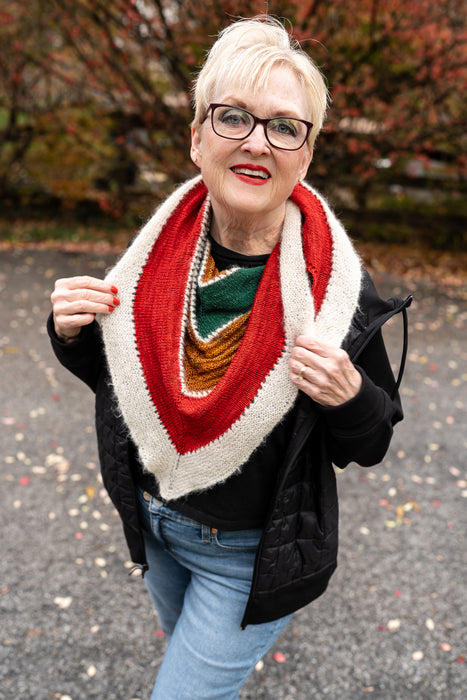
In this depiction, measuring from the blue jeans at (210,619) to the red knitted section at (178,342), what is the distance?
27 centimetres

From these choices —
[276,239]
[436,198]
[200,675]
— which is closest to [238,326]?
[276,239]

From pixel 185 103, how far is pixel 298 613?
23.4 feet

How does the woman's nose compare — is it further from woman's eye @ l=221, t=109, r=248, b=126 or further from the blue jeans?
the blue jeans

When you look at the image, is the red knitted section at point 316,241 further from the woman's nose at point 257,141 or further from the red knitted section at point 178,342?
the woman's nose at point 257,141

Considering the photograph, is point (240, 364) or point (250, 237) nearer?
point (240, 364)

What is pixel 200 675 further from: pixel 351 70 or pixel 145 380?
pixel 351 70

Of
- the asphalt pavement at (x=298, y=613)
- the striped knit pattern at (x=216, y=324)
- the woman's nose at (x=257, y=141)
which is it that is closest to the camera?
the woman's nose at (x=257, y=141)

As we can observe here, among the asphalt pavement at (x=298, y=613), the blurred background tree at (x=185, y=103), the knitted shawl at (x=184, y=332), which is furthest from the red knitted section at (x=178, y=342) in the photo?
the blurred background tree at (x=185, y=103)

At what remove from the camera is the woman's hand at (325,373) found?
135cm

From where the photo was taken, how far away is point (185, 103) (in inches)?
316

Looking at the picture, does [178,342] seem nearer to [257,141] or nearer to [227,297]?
[227,297]

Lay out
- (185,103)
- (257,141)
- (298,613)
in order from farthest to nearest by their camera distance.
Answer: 1. (185,103)
2. (298,613)
3. (257,141)

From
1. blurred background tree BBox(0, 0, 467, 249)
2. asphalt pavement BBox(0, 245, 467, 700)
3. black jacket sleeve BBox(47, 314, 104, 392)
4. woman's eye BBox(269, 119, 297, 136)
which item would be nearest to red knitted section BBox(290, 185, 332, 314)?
woman's eye BBox(269, 119, 297, 136)

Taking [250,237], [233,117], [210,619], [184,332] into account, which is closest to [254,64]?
[233,117]
